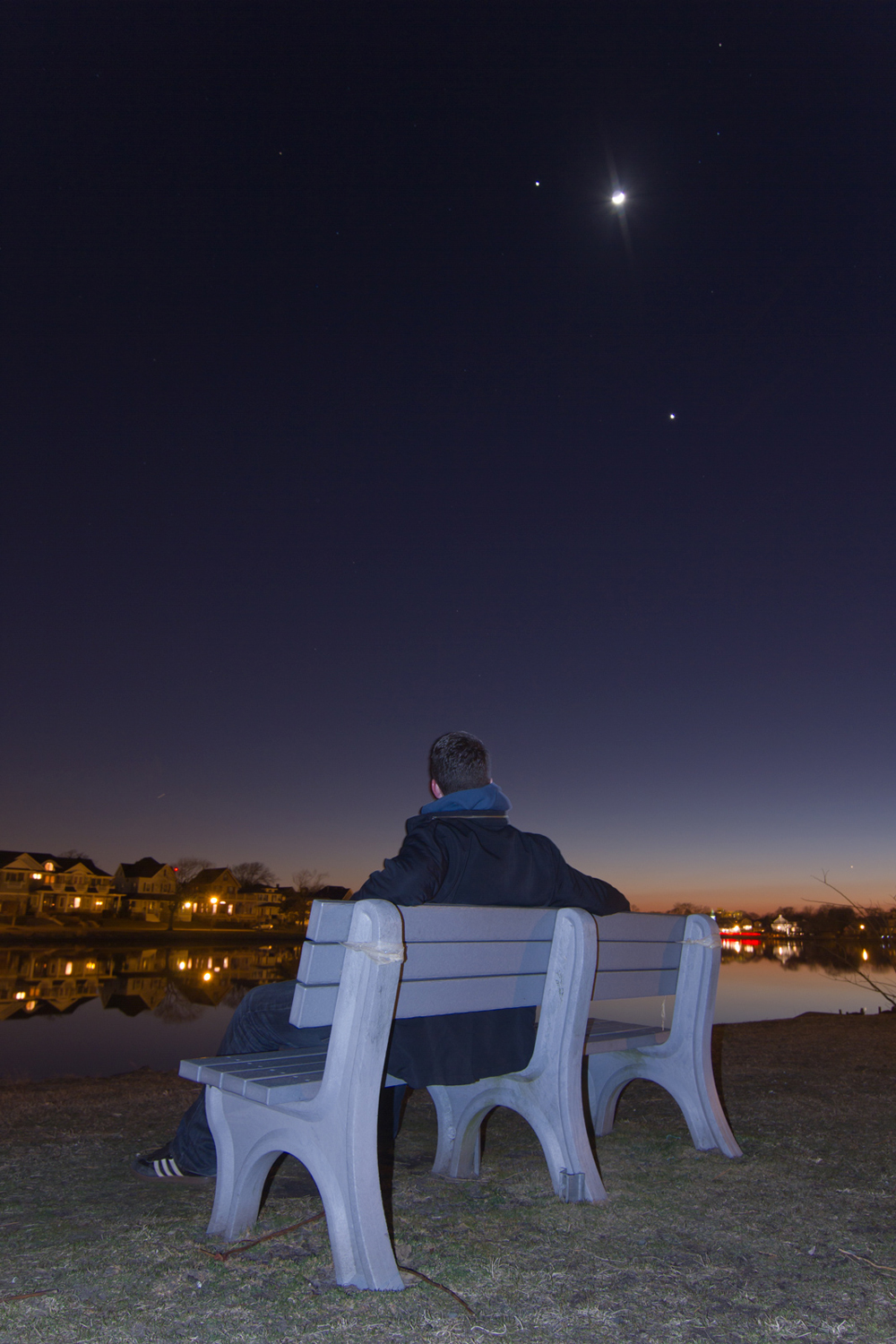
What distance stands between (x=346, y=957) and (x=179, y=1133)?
55.7 inches

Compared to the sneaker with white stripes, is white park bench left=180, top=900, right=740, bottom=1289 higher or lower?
higher

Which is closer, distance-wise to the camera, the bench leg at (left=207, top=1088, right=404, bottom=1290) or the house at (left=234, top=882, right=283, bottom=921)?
the bench leg at (left=207, top=1088, right=404, bottom=1290)

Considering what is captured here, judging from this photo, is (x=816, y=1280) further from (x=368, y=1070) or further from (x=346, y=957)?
(x=346, y=957)

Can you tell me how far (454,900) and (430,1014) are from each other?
0.44 metres

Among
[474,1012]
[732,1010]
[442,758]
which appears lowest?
[732,1010]

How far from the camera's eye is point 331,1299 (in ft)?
7.13

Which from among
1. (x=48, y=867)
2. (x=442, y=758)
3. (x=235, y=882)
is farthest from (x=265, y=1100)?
(x=235, y=882)

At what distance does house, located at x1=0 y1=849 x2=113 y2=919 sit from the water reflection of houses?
91.5 ft

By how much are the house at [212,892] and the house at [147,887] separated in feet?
7.80

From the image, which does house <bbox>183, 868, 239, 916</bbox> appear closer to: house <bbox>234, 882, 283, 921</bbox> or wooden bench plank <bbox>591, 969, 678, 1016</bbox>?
house <bbox>234, 882, 283, 921</bbox>

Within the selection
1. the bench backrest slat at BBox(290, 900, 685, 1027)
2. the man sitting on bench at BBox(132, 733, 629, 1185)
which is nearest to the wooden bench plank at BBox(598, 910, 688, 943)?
the bench backrest slat at BBox(290, 900, 685, 1027)

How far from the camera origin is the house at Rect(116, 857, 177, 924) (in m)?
105

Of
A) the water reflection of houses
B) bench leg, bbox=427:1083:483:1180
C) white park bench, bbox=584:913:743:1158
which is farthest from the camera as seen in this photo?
the water reflection of houses

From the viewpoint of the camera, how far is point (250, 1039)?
3.07m
